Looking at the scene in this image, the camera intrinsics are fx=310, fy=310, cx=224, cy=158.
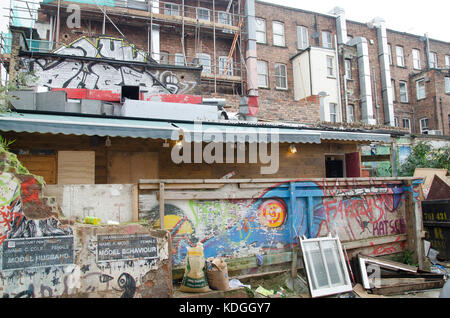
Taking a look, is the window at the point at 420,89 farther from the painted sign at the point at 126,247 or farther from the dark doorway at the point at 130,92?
the painted sign at the point at 126,247

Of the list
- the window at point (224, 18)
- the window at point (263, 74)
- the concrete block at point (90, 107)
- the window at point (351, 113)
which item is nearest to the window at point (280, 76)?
the window at point (263, 74)

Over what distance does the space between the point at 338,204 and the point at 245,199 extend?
2132 millimetres

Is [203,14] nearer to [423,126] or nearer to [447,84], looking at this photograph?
[423,126]

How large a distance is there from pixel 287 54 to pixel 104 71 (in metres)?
14.8

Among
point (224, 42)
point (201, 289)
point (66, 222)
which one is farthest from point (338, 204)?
point (224, 42)

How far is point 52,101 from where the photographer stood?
29.6 ft

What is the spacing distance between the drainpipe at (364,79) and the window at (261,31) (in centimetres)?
768

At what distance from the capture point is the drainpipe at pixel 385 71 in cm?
2516

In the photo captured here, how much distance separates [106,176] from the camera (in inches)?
324

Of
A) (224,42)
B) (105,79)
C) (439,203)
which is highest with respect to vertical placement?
(224,42)

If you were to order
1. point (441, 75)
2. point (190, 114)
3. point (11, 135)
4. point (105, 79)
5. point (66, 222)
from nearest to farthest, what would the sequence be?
point (66, 222) < point (11, 135) < point (190, 114) < point (105, 79) < point (441, 75)

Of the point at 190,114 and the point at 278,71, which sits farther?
the point at 278,71

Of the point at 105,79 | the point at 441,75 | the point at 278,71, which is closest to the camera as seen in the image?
the point at 105,79

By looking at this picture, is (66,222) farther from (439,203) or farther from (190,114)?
(439,203)
